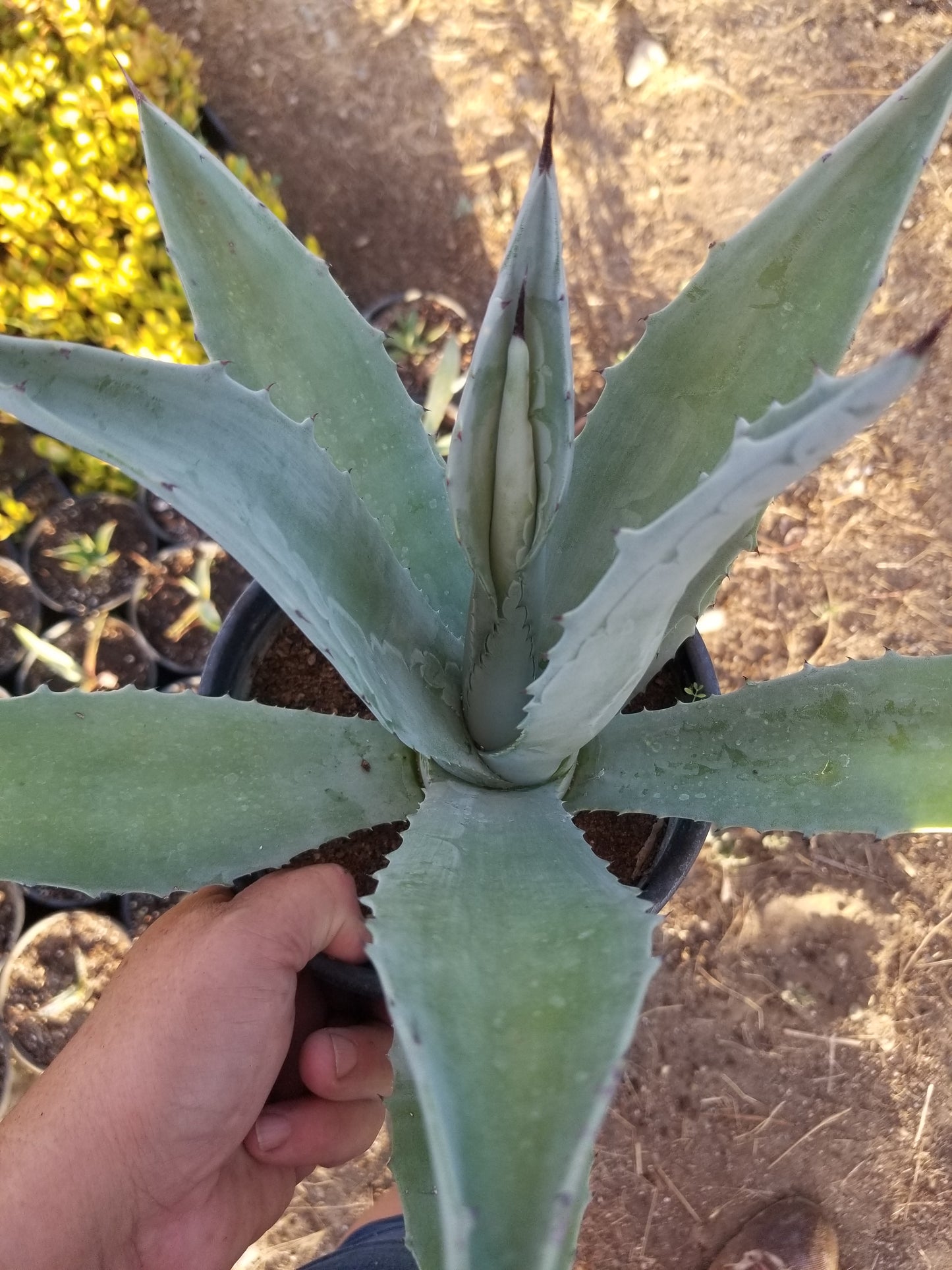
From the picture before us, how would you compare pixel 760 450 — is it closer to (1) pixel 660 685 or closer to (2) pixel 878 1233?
(1) pixel 660 685

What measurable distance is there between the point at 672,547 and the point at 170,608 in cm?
121

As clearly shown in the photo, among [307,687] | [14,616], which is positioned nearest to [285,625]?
[307,687]

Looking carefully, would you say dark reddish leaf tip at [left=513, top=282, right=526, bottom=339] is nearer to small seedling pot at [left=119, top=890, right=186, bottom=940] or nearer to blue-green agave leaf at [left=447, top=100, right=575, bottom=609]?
blue-green agave leaf at [left=447, top=100, right=575, bottom=609]

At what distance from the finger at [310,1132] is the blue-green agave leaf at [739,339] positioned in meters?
0.64

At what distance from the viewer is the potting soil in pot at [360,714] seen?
1034 mm

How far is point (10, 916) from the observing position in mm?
1519

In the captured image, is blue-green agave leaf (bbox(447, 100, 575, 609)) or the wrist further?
the wrist

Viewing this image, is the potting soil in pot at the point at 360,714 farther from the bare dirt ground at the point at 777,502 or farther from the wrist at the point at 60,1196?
the bare dirt ground at the point at 777,502

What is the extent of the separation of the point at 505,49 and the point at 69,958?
1.88 meters

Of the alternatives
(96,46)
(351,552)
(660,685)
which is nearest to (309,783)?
(351,552)

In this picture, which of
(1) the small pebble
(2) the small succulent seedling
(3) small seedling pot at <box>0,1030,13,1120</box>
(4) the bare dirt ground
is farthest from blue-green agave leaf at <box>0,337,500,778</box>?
(1) the small pebble

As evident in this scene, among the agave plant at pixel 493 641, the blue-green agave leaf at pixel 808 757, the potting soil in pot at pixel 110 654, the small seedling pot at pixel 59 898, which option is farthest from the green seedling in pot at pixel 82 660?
the blue-green agave leaf at pixel 808 757

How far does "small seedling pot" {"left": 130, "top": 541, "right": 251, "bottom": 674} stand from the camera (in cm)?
153

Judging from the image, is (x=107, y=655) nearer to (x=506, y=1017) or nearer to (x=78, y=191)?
(x=78, y=191)
